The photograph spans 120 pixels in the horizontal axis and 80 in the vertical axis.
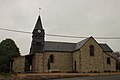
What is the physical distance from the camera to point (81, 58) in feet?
157

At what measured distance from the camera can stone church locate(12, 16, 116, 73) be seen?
48206 millimetres

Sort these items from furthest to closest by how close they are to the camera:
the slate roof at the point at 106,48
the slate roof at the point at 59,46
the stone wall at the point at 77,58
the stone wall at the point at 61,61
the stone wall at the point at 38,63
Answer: the slate roof at the point at 106,48 → the slate roof at the point at 59,46 → the stone wall at the point at 61,61 → the stone wall at the point at 77,58 → the stone wall at the point at 38,63

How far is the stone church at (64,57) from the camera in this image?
48206 mm

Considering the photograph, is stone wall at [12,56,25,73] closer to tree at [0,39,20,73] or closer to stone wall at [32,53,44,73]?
stone wall at [32,53,44,73]

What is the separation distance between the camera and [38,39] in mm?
50062

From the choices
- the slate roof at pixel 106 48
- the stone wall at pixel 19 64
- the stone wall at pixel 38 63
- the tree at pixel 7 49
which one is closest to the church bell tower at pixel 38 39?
the stone wall at pixel 38 63

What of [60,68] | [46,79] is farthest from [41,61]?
[46,79]

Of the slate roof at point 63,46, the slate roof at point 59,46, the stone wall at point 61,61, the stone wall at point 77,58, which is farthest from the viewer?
the slate roof at point 59,46

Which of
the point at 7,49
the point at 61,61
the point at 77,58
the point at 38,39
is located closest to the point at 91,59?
the point at 77,58

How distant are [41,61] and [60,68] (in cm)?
521

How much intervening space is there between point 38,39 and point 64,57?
7.73 meters

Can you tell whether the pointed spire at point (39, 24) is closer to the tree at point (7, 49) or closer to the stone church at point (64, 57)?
the stone church at point (64, 57)

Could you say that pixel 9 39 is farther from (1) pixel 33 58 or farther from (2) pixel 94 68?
(2) pixel 94 68

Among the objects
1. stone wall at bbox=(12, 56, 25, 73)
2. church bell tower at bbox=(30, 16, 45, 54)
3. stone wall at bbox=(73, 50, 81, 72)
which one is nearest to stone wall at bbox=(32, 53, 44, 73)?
church bell tower at bbox=(30, 16, 45, 54)
